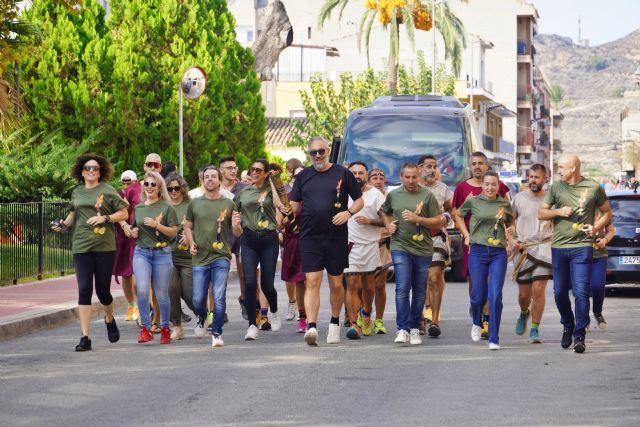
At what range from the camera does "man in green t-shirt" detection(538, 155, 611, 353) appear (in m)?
12.0

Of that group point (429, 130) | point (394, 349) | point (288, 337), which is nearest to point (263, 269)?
point (288, 337)

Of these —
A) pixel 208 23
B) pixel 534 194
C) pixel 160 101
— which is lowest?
pixel 534 194

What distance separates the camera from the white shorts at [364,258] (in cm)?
1346

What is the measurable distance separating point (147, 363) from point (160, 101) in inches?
885

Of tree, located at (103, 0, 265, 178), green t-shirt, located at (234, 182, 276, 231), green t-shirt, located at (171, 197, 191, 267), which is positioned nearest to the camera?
green t-shirt, located at (234, 182, 276, 231)

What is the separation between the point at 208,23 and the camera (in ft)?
114

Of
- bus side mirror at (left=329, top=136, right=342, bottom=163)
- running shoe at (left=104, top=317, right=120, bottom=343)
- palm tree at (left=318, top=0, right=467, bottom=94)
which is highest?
palm tree at (left=318, top=0, right=467, bottom=94)

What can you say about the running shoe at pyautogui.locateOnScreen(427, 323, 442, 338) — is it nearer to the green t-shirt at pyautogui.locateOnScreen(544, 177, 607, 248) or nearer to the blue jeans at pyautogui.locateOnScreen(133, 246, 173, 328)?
the green t-shirt at pyautogui.locateOnScreen(544, 177, 607, 248)

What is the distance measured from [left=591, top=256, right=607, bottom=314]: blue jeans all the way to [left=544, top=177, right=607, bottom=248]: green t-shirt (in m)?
0.75

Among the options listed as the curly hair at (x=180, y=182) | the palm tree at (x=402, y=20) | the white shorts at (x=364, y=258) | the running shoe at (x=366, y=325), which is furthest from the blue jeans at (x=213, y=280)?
the palm tree at (x=402, y=20)

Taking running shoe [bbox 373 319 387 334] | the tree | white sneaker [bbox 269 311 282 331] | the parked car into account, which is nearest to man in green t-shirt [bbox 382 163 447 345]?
running shoe [bbox 373 319 387 334]

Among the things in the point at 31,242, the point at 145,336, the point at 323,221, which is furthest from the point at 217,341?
the point at 31,242

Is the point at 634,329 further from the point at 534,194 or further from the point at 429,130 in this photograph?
the point at 429,130

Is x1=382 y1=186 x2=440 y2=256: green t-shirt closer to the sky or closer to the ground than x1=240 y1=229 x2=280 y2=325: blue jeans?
closer to the sky
